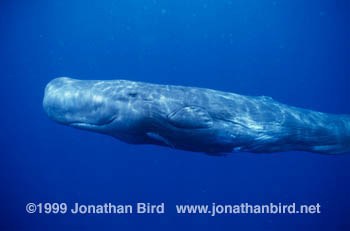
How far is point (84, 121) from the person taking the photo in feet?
18.4

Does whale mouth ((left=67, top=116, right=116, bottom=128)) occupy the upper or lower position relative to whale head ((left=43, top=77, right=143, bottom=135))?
lower

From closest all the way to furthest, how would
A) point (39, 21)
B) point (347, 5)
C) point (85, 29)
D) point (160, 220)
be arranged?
point (160, 220), point (347, 5), point (39, 21), point (85, 29)

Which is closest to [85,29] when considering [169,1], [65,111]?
[169,1]

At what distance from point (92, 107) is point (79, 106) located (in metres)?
0.30

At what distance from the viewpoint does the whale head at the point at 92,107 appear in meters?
5.45

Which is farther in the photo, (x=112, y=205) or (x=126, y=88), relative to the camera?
(x=112, y=205)

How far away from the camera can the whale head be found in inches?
214

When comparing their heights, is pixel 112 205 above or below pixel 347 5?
below

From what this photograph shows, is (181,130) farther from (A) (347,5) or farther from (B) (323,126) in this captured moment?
(A) (347,5)

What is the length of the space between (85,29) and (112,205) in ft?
55.3

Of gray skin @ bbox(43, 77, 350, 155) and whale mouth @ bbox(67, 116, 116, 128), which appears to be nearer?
gray skin @ bbox(43, 77, 350, 155)

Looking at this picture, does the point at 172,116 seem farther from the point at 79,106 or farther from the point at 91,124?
the point at 79,106

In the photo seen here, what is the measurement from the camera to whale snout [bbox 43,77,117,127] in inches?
215

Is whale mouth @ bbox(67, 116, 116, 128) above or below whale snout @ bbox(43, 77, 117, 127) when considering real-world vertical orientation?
below
